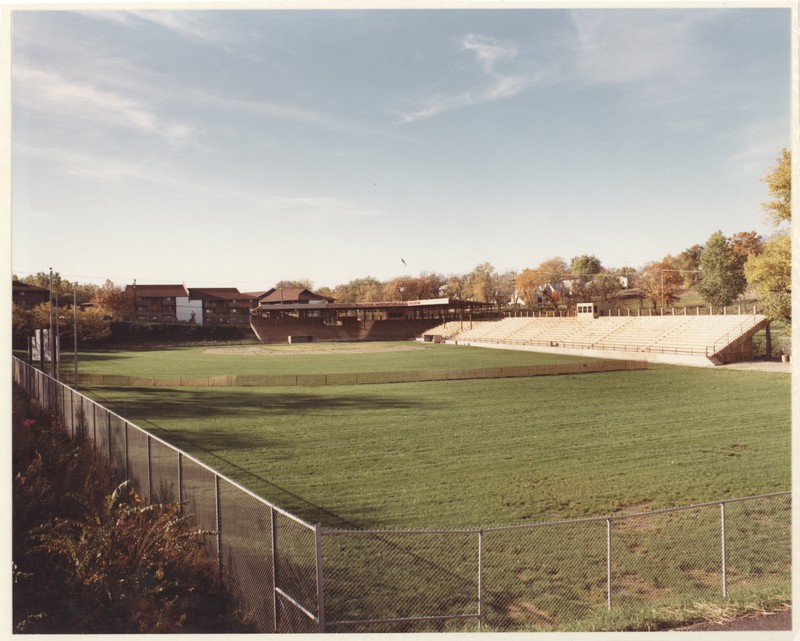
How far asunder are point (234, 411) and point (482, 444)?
1357cm

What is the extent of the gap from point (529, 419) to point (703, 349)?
92.5 ft

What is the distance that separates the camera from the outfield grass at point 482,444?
15828mm

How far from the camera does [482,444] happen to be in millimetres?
22484

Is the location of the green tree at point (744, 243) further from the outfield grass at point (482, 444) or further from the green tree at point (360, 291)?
the green tree at point (360, 291)

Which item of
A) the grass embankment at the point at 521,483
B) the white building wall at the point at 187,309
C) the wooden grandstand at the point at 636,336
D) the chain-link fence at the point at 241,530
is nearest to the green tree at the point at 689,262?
the wooden grandstand at the point at 636,336

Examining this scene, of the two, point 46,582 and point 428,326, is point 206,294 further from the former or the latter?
point 46,582

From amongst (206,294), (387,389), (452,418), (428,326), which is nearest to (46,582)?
(452,418)

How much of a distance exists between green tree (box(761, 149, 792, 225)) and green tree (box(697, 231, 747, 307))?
47166mm

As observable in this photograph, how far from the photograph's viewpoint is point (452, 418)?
1110 inches

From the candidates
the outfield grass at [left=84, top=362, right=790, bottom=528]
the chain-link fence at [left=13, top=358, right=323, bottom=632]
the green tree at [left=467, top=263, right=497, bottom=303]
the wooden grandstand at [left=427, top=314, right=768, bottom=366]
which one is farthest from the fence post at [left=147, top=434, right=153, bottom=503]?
the green tree at [left=467, top=263, right=497, bottom=303]

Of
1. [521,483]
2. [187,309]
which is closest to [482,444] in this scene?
[521,483]

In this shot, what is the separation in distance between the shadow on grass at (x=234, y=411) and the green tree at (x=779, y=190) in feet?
73.6

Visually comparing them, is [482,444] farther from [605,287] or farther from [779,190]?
[605,287]

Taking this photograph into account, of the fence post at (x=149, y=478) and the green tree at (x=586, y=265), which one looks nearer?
the fence post at (x=149, y=478)
